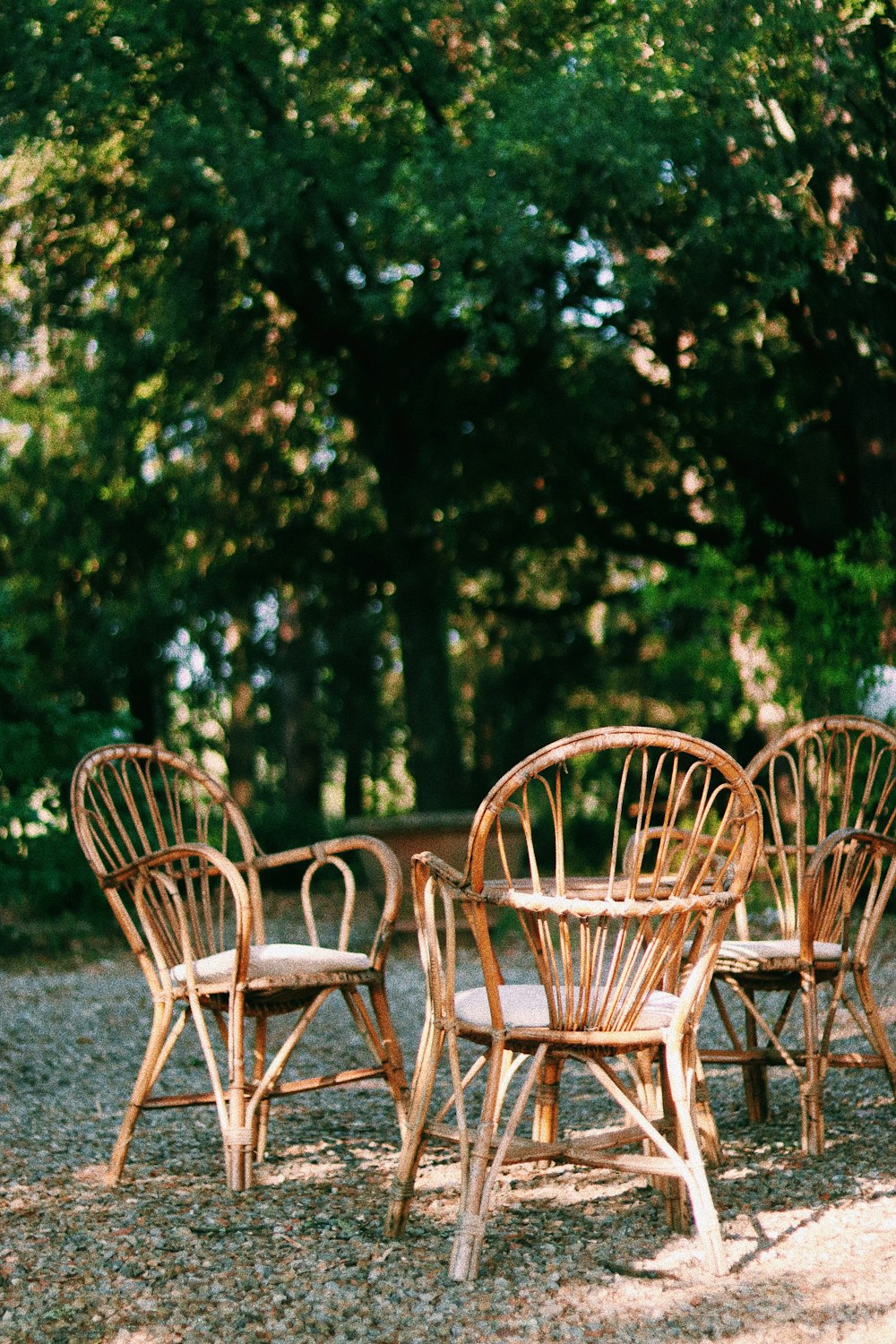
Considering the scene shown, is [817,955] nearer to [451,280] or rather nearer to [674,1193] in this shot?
[674,1193]

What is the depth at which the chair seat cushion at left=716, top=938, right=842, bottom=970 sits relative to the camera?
3.33 meters

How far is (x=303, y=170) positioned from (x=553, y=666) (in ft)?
28.9

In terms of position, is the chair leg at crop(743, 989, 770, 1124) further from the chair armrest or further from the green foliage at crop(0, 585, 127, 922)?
the green foliage at crop(0, 585, 127, 922)

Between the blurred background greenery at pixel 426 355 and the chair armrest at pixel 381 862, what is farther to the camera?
the blurred background greenery at pixel 426 355

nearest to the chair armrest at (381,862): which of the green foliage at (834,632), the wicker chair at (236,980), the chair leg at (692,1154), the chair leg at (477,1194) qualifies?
the wicker chair at (236,980)

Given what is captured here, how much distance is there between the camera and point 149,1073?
335cm

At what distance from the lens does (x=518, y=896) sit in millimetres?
2559

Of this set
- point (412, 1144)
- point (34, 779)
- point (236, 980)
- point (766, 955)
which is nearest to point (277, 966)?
point (236, 980)

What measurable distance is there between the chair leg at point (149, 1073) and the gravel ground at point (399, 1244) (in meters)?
A: 0.06

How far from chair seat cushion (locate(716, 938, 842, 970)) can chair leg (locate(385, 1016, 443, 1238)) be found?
0.86 meters

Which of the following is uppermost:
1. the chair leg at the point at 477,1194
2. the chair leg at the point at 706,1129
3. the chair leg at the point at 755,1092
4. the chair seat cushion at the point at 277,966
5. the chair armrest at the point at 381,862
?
the chair armrest at the point at 381,862

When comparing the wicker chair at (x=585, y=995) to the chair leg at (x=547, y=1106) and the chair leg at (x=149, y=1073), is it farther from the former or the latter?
Result: the chair leg at (x=149, y=1073)

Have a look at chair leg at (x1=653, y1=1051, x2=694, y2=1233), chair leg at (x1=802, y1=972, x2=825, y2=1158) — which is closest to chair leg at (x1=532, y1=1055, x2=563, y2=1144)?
chair leg at (x1=653, y1=1051, x2=694, y2=1233)

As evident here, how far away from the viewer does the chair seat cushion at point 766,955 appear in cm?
333
